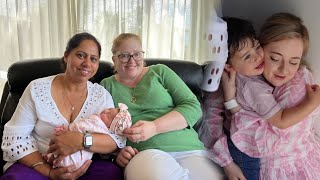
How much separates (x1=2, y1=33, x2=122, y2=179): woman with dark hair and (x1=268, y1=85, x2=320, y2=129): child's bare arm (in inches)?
23.7

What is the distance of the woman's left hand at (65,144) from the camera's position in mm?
843

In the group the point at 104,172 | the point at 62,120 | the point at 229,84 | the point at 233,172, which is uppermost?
the point at 229,84

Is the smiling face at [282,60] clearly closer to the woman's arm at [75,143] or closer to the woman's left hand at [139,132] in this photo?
the woman's left hand at [139,132]

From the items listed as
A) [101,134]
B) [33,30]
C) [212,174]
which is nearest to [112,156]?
[101,134]

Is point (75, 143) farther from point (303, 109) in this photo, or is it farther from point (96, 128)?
point (303, 109)

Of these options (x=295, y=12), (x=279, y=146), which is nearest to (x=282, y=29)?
(x=295, y=12)

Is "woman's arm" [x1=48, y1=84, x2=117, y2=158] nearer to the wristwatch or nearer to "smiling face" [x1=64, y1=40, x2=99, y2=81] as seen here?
the wristwatch

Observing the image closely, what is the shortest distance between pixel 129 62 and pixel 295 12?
2.18ft

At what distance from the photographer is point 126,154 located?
2.72 ft

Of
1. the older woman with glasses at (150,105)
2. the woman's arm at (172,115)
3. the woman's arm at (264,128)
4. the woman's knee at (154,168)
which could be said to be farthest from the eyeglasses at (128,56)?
the woman's arm at (264,128)

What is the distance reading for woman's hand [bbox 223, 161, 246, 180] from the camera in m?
0.38

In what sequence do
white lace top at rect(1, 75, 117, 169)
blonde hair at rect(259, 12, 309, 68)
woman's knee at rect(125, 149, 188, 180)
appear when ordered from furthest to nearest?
white lace top at rect(1, 75, 117, 169) → woman's knee at rect(125, 149, 188, 180) → blonde hair at rect(259, 12, 309, 68)

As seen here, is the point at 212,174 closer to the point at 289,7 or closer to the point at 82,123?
the point at 289,7

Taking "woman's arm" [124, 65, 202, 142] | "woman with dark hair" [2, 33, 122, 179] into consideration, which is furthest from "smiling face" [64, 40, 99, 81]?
"woman's arm" [124, 65, 202, 142]
